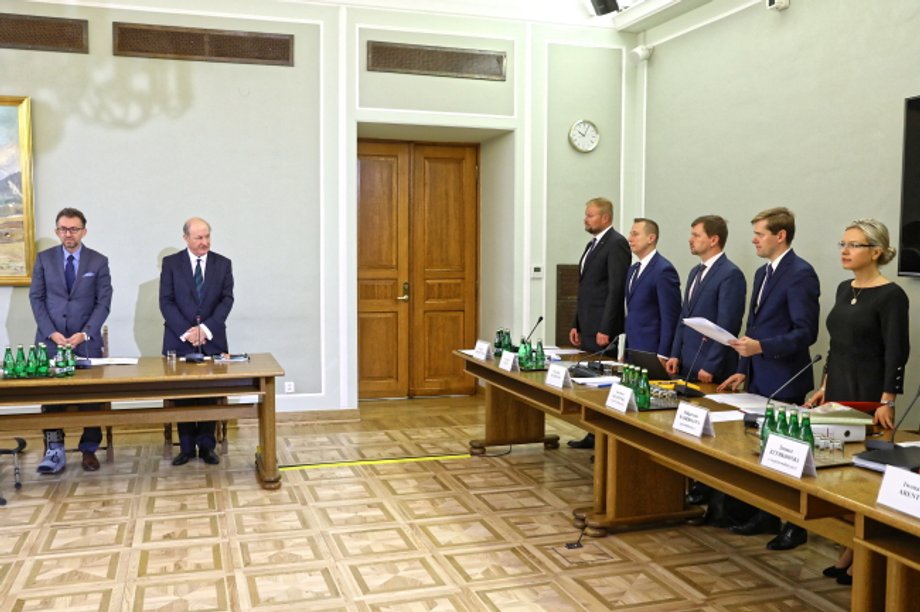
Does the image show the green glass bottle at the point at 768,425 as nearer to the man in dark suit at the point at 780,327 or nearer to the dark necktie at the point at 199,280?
the man in dark suit at the point at 780,327

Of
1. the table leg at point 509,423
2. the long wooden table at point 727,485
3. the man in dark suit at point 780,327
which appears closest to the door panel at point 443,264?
the table leg at point 509,423

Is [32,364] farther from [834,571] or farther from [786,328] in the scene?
[834,571]

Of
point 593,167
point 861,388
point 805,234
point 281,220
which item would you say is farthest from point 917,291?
point 281,220

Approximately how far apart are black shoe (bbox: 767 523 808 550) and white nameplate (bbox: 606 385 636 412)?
3.40 feet

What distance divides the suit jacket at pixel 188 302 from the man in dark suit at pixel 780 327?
3054 mm

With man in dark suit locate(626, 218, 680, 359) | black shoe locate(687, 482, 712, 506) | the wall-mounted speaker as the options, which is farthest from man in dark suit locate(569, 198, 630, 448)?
the wall-mounted speaker

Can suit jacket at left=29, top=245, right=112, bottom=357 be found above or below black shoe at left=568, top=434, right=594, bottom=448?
above

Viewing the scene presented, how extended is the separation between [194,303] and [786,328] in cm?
339

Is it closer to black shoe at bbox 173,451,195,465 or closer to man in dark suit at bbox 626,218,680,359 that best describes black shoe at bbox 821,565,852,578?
man in dark suit at bbox 626,218,680,359

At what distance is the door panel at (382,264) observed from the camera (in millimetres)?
7418

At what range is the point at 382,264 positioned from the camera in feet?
24.6

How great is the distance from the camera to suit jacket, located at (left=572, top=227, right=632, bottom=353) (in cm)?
524

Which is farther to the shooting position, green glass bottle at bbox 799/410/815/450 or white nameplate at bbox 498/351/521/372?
white nameplate at bbox 498/351/521/372

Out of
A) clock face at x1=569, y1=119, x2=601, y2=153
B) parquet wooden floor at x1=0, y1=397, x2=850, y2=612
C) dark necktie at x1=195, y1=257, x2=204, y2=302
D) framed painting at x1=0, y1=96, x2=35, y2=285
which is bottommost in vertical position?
parquet wooden floor at x1=0, y1=397, x2=850, y2=612
